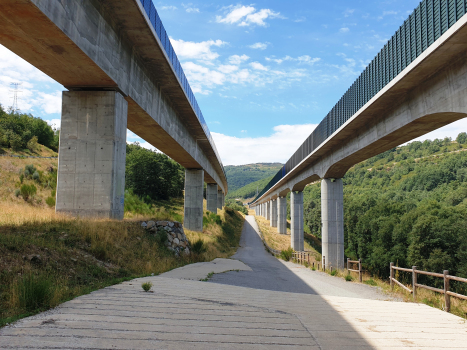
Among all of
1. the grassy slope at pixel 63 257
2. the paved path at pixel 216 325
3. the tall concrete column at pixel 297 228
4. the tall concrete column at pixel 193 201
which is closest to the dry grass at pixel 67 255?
the grassy slope at pixel 63 257

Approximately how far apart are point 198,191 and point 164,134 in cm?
1258

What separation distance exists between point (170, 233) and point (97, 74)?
25.7 ft

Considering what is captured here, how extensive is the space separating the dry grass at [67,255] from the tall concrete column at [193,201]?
15257 mm

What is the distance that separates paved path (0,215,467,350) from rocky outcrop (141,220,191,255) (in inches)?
303

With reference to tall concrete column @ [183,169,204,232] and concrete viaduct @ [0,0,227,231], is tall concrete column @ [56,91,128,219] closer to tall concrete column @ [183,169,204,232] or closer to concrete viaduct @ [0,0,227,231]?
concrete viaduct @ [0,0,227,231]

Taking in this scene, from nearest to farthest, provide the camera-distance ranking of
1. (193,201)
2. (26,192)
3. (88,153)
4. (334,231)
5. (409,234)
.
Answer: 1. (88,153)
2. (26,192)
3. (334,231)
4. (193,201)
5. (409,234)

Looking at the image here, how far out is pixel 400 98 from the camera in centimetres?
1341

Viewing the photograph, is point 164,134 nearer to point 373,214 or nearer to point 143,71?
point 143,71

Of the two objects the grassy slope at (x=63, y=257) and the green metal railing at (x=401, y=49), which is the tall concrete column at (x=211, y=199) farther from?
the grassy slope at (x=63, y=257)

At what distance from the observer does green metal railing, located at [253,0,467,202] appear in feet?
29.8

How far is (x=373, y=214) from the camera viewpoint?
44.2m

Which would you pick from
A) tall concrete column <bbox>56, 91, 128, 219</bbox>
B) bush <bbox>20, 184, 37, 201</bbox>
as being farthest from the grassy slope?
bush <bbox>20, 184, 37, 201</bbox>

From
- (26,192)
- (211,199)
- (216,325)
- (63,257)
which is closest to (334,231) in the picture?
(26,192)

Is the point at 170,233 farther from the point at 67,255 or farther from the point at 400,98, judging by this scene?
the point at 400,98
